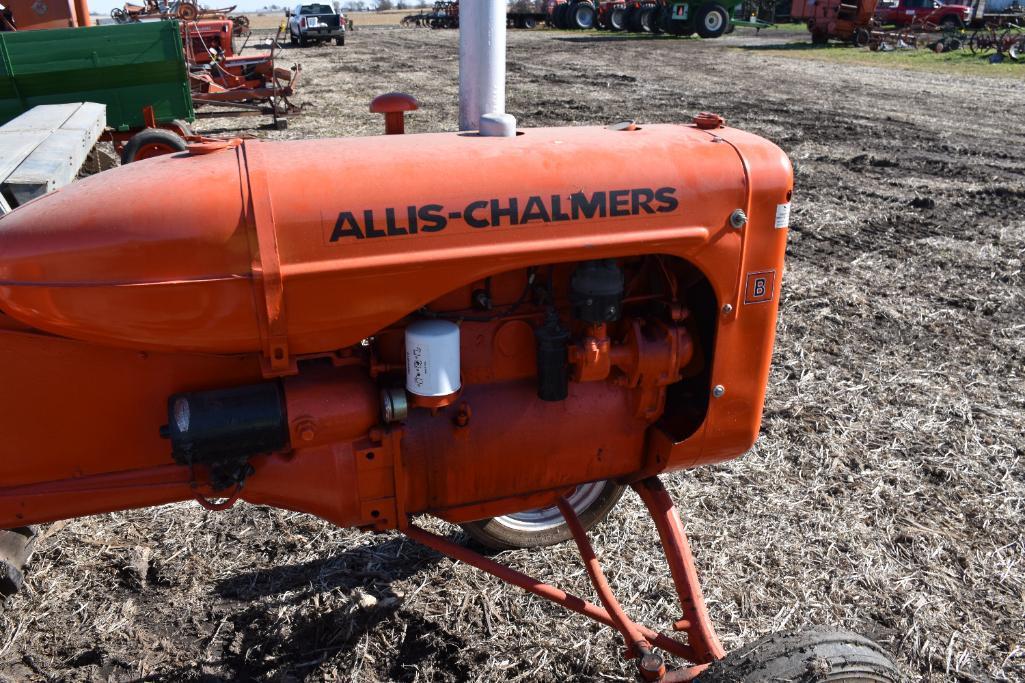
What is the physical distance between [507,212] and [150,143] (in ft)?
24.6

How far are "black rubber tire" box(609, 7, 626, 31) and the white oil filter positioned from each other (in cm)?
2783

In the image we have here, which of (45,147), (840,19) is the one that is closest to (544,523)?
(45,147)

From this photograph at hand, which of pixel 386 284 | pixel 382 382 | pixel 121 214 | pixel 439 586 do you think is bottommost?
pixel 439 586

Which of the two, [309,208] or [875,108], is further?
[875,108]

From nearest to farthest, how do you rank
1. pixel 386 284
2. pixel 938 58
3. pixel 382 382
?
1. pixel 386 284
2. pixel 382 382
3. pixel 938 58

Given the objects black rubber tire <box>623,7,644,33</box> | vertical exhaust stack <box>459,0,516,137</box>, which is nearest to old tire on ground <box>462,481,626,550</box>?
vertical exhaust stack <box>459,0,516,137</box>

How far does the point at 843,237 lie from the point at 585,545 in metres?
4.94

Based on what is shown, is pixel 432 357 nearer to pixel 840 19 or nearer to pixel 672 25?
pixel 840 19

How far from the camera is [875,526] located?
10.6ft

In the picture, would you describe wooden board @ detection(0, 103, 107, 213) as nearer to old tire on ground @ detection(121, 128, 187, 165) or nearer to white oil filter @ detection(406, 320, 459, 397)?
old tire on ground @ detection(121, 128, 187, 165)

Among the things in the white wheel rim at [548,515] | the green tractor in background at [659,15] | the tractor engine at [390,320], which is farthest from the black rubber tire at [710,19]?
the tractor engine at [390,320]

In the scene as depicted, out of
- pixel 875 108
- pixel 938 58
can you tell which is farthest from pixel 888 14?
pixel 875 108

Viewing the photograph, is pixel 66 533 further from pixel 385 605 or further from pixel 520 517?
pixel 520 517

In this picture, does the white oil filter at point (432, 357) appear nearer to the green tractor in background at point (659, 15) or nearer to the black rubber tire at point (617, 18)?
the green tractor in background at point (659, 15)
